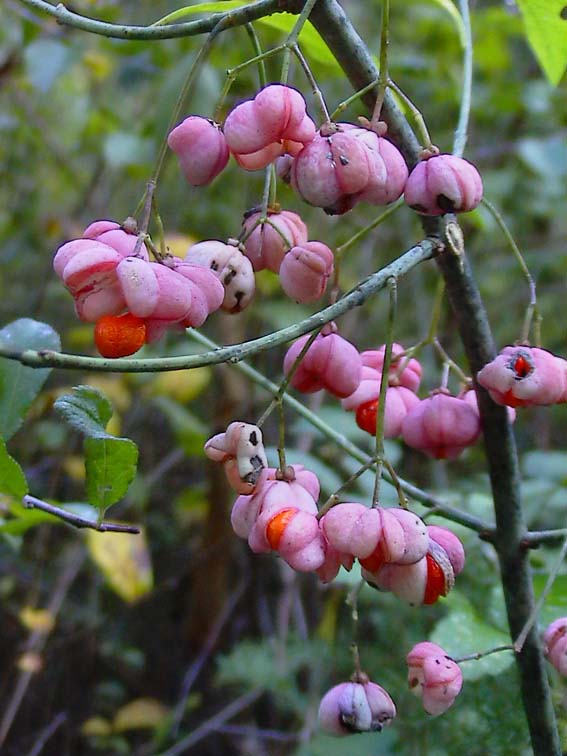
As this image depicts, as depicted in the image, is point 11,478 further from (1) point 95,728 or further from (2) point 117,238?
(1) point 95,728

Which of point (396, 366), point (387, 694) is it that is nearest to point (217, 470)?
point (396, 366)

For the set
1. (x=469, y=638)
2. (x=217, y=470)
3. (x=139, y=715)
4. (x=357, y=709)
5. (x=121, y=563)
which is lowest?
(x=139, y=715)

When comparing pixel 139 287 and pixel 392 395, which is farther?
pixel 392 395

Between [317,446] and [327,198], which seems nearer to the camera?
[327,198]

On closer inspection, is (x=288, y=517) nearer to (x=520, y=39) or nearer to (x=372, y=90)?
(x=372, y=90)

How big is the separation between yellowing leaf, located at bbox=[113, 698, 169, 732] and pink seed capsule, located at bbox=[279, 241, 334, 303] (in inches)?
49.2

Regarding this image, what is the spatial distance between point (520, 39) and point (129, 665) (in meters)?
1.87

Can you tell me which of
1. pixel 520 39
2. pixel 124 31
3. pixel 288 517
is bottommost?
pixel 520 39

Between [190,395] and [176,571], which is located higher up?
[190,395]

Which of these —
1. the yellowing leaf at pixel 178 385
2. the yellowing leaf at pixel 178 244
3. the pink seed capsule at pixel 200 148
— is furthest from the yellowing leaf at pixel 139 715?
the pink seed capsule at pixel 200 148

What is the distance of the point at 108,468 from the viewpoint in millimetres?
543

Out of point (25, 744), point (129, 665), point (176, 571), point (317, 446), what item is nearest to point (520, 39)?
point (317, 446)

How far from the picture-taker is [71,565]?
1.59 m

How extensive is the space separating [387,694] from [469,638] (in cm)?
27
